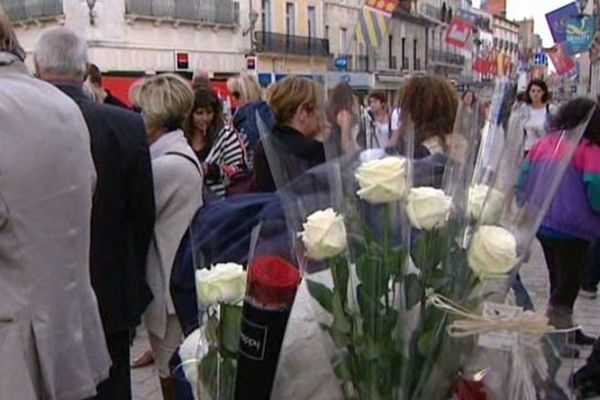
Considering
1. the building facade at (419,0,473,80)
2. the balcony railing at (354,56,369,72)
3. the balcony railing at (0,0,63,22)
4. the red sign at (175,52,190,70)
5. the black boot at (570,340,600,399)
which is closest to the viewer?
the black boot at (570,340,600,399)

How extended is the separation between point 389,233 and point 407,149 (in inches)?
8.6

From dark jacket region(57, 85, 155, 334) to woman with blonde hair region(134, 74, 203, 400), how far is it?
0.15 m

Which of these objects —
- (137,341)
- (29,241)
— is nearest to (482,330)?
(29,241)

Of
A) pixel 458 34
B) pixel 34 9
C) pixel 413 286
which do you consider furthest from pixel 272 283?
pixel 34 9

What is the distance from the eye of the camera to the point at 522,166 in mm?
1443

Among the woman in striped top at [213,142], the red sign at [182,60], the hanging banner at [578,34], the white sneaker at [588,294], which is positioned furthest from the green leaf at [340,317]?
the red sign at [182,60]

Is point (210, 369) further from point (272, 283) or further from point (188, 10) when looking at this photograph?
point (188, 10)

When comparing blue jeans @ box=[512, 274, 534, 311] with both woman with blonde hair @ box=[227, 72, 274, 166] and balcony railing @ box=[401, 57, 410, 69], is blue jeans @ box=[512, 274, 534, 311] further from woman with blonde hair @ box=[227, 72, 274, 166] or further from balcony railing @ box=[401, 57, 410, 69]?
balcony railing @ box=[401, 57, 410, 69]

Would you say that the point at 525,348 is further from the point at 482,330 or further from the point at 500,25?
the point at 500,25

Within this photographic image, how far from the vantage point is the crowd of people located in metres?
1.91

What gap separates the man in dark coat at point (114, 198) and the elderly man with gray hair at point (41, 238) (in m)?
0.61

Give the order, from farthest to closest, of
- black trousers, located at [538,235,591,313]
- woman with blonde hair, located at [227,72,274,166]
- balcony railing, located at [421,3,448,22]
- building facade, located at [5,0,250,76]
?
balcony railing, located at [421,3,448,22], building facade, located at [5,0,250,76], woman with blonde hair, located at [227,72,274,166], black trousers, located at [538,235,591,313]

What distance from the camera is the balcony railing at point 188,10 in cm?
2673

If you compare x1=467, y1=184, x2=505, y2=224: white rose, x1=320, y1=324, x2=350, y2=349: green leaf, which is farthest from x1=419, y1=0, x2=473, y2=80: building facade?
x1=320, y1=324, x2=350, y2=349: green leaf
